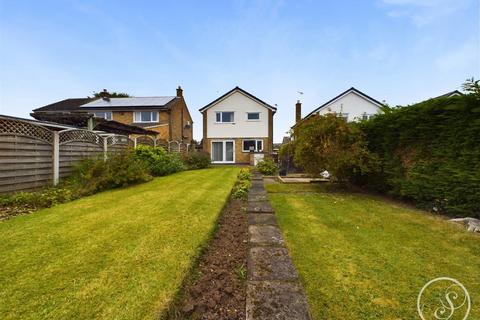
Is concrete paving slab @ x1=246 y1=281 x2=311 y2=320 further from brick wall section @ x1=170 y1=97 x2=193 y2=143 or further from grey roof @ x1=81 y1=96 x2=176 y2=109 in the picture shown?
brick wall section @ x1=170 y1=97 x2=193 y2=143

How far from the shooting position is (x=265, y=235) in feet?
13.2

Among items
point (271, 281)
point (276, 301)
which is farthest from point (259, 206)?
point (276, 301)

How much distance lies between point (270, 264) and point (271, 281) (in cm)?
40

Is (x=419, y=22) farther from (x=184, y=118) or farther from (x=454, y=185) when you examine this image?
(x=184, y=118)

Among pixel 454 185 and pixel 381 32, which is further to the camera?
pixel 381 32

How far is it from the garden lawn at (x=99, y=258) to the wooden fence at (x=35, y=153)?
2.08 metres

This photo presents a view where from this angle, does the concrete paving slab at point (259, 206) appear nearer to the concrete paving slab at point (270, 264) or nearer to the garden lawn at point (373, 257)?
the garden lawn at point (373, 257)

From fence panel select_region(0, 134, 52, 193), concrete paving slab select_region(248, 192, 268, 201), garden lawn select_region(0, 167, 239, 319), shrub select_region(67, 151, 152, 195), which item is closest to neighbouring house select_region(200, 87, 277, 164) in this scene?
shrub select_region(67, 151, 152, 195)

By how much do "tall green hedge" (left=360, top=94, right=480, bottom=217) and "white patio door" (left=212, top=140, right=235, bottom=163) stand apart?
1624 centimetres

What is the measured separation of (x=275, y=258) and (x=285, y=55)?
47.0 ft

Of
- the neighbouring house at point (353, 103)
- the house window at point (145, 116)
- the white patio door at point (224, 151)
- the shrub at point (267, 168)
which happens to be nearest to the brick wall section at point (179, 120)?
the house window at point (145, 116)

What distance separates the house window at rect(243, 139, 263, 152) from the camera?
75.2 ft

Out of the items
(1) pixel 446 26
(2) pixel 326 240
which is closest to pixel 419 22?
(1) pixel 446 26

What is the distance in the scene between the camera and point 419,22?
9570 millimetres
